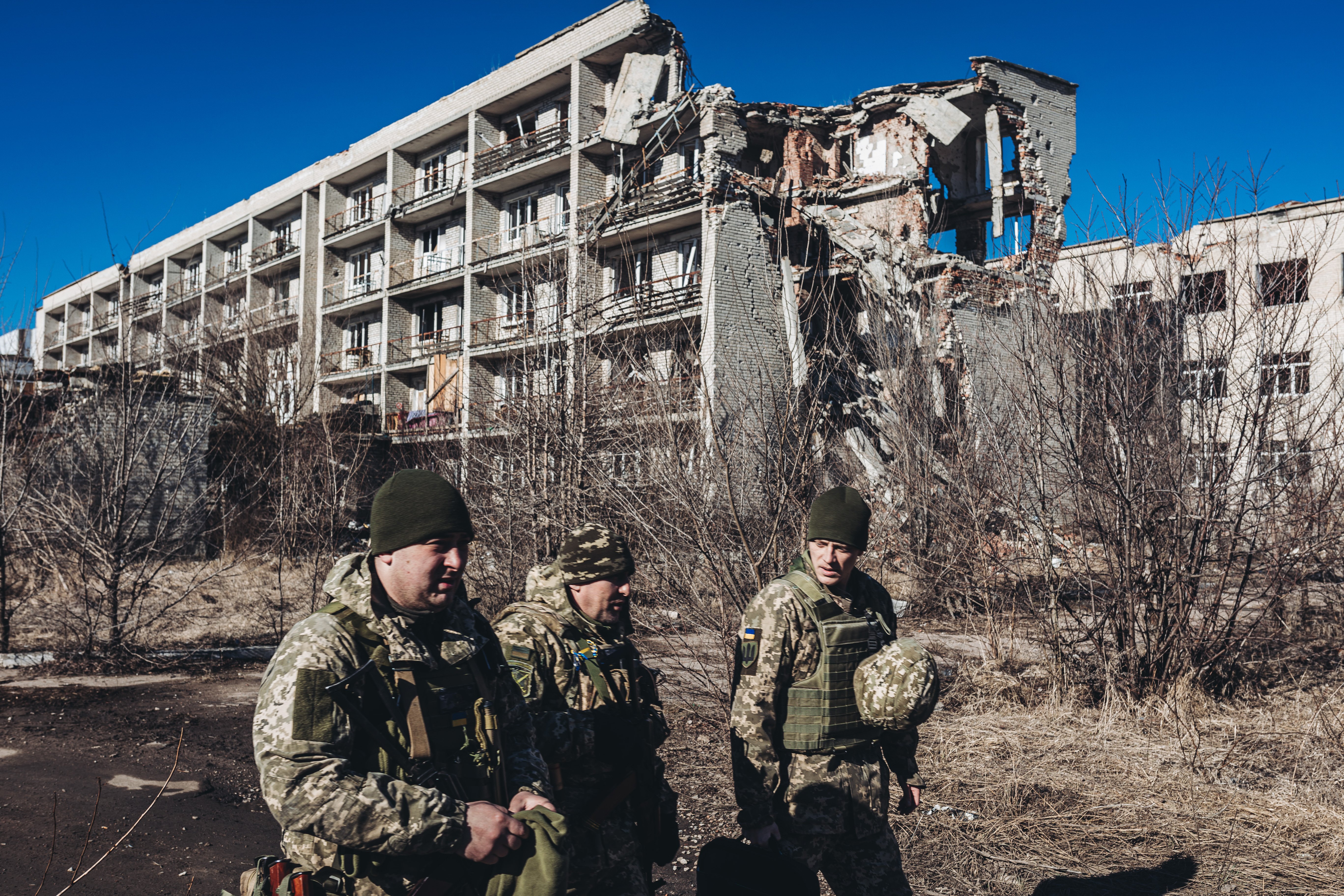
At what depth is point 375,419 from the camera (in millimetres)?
27484

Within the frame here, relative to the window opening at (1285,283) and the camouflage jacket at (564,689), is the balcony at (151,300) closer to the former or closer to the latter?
the window opening at (1285,283)

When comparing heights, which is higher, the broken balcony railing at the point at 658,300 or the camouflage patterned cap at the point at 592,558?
the broken balcony railing at the point at 658,300

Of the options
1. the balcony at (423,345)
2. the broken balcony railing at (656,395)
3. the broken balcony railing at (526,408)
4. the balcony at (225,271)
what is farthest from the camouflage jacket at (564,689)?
the balcony at (225,271)

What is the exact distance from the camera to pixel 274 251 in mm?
33719

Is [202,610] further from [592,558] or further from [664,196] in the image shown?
[664,196]

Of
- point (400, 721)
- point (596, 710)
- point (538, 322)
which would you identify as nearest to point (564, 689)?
point (596, 710)

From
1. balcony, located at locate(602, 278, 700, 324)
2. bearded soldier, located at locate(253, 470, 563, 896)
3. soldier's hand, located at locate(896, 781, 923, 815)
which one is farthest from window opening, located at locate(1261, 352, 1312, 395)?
balcony, located at locate(602, 278, 700, 324)

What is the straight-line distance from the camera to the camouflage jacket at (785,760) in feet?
9.57

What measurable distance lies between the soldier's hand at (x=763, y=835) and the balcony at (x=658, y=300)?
932 cm

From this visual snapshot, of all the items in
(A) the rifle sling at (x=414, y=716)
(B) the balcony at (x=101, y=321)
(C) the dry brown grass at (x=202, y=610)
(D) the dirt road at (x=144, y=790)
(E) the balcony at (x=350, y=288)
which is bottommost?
(D) the dirt road at (x=144, y=790)

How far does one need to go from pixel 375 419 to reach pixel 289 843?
88.5 ft

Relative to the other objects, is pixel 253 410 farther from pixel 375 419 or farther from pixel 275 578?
pixel 275 578

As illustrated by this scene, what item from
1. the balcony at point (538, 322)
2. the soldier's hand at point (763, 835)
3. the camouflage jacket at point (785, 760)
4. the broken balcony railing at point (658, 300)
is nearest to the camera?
the soldier's hand at point (763, 835)

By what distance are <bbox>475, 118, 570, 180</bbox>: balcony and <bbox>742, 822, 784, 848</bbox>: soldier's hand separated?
73.5 ft
